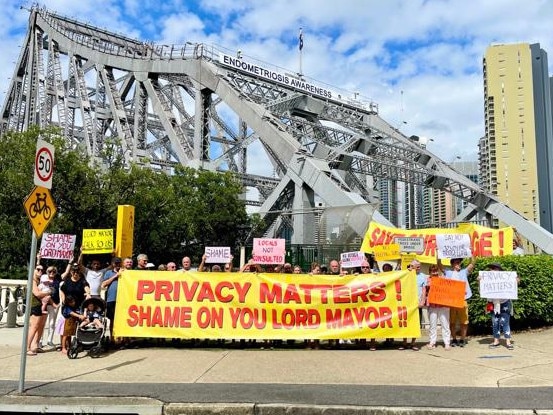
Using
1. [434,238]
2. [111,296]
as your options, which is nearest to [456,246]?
[434,238]

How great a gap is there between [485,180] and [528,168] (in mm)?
5693

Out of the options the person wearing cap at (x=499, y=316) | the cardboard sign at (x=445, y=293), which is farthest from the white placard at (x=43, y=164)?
the person wearing cap at (x=499, y=316)

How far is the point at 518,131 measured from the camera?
234ft

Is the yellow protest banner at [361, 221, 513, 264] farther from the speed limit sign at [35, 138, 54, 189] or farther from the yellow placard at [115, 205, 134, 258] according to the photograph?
the speed limit sign at [35, 138, 54, 189]

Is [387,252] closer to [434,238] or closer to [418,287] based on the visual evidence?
[434,238]

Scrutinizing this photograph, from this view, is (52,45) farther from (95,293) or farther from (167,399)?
(167,399)

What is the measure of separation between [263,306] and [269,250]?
3400mm

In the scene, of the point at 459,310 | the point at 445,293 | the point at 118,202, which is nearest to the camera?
the point at 445,293

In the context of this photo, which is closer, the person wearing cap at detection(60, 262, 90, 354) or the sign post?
the sign post

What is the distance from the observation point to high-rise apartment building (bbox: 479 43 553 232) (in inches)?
2714

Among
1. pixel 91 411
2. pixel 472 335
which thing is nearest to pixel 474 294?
pixel 472 335

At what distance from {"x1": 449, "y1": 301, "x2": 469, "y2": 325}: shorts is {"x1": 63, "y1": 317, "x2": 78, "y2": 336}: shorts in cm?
715

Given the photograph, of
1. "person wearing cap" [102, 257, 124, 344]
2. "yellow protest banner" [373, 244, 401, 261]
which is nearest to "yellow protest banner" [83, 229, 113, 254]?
"person wearing cap" [102, 257, 124, 344]

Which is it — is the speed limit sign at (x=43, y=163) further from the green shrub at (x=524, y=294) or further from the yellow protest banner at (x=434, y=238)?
the yellow protest banner at (x=434, y=238)
